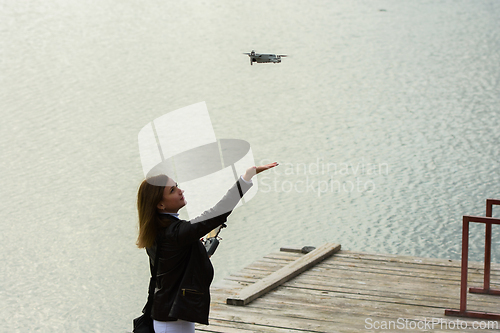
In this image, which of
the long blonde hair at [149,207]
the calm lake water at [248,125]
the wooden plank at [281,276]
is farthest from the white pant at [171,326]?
the calm lake water at [248,125]

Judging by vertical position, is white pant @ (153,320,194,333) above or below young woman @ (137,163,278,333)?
below

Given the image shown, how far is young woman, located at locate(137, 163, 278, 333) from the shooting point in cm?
188

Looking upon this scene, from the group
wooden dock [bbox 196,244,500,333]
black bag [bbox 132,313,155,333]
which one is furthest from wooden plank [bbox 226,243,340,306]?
black bag [bbox 132,313,155,333]

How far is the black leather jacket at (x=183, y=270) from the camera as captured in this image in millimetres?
1844

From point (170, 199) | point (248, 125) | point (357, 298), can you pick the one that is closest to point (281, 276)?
point (357, 298)

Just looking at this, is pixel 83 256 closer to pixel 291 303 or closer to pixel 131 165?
pixel 131 165

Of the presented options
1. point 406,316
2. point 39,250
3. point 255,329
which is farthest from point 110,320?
point 406,316

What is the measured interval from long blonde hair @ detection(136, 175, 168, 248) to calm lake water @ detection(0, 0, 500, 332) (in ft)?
8.38

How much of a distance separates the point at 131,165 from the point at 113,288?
253 centimetres

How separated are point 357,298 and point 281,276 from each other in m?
0.51

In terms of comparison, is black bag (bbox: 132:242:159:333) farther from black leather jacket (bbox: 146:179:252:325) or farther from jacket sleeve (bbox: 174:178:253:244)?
jacket sleeve (bbox: 174:178:253:244)

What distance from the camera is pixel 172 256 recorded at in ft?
6.25

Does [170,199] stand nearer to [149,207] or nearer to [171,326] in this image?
[149,207]

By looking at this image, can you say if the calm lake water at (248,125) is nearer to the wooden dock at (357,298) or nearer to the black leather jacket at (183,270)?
the wooden dock at (357,298)
